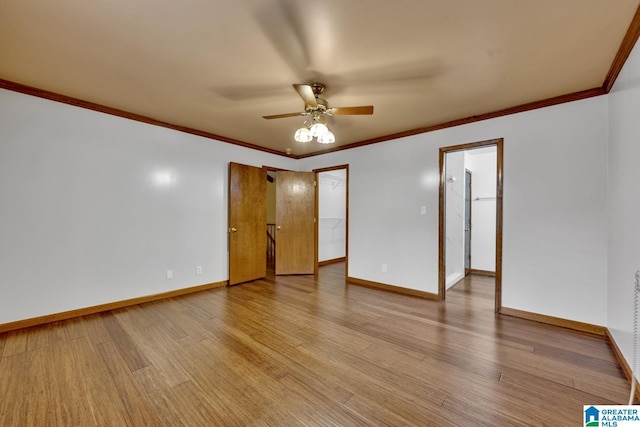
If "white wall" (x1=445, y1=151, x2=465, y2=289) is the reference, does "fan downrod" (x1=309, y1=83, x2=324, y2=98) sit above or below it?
above

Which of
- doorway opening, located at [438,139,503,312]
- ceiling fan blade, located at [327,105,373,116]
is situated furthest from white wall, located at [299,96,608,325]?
ceiling fan blade, located at [327,105,373,116]

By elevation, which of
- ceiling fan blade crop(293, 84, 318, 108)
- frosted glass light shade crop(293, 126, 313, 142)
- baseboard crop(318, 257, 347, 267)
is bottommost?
baseboard crop(318, 257, 347, 267)

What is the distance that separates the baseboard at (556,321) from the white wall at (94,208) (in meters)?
4.16

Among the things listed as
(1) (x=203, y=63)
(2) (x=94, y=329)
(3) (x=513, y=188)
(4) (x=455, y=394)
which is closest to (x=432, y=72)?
(3) (x=513, y=188)

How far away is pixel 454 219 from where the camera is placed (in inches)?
175

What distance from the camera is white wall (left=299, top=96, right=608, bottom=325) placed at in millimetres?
2578

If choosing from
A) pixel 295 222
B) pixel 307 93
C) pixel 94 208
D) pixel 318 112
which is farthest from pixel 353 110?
pixel 94 208

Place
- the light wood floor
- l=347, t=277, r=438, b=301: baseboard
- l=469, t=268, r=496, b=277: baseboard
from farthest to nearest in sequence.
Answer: l=469, t=268, r=496, b=277: baseboard → l=347, t=277, r=438, b=301: baseboard → the light wood floor

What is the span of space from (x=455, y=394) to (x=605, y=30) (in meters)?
2.69

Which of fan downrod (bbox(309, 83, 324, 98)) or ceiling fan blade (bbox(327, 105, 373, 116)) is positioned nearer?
ceiling fan blade (bbox(327, 105, 373, 116))

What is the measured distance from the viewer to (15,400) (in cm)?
161

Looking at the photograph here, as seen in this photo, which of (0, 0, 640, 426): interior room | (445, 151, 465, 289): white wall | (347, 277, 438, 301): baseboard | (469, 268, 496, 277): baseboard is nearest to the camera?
(0, 0, 640, 426): interior room

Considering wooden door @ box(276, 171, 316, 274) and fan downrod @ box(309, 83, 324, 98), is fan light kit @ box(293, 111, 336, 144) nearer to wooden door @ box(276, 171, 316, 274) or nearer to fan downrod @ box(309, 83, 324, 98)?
fan downrod @ box(309, 83, 324, 98)

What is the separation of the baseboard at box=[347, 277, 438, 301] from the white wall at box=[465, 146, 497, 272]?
90.8 inches
